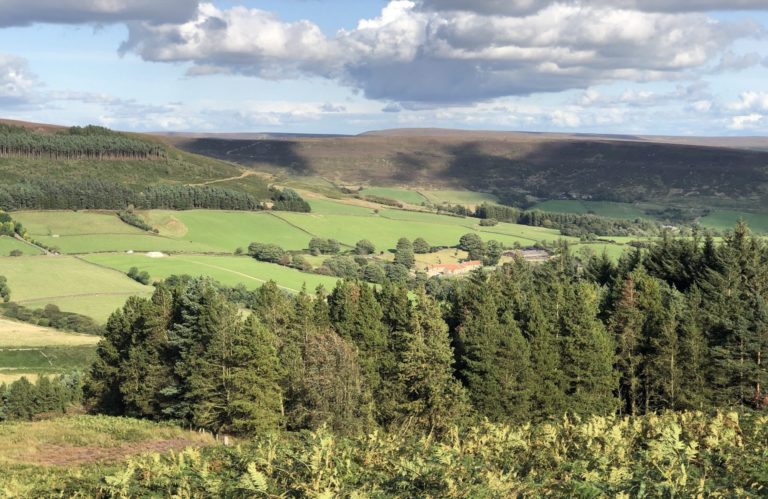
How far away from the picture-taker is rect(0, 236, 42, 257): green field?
135 metres

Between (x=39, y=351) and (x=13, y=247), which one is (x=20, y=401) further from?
(x=13, y=247)

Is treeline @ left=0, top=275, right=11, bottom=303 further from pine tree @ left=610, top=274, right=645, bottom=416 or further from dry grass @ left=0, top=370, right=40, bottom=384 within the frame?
Answer: pine tree @ left=610, top=274, right=645, bottom=416

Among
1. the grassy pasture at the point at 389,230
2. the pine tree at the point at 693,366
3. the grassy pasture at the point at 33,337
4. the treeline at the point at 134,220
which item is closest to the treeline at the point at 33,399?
the grassy pasture at the point at 33,337

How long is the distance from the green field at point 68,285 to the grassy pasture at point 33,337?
5.60 metres

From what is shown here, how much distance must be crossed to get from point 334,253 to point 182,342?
340ft

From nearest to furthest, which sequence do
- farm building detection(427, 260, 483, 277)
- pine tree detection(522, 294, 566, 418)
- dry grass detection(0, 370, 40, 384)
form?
pine tree detection(522, 294, 566, 418) < dry grass detection(0, 370, 40, 384) < farm building detection(427, 260, 483, 277)

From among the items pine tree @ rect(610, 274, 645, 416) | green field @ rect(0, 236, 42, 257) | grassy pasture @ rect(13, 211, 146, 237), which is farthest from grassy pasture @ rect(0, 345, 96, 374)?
grassy pasture @ rect(13, 211, 146, 237)

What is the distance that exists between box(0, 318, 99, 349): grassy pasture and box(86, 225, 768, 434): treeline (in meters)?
40.2

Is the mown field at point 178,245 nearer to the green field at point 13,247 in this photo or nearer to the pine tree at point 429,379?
the green field at point 13,247

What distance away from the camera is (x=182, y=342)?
5109cm

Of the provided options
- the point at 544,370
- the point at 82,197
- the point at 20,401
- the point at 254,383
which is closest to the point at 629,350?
Result: the point at 544,370

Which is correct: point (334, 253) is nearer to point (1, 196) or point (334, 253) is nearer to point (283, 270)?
point (283, 270)

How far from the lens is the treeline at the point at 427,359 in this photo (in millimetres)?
44438

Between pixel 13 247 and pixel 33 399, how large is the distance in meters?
78.9
